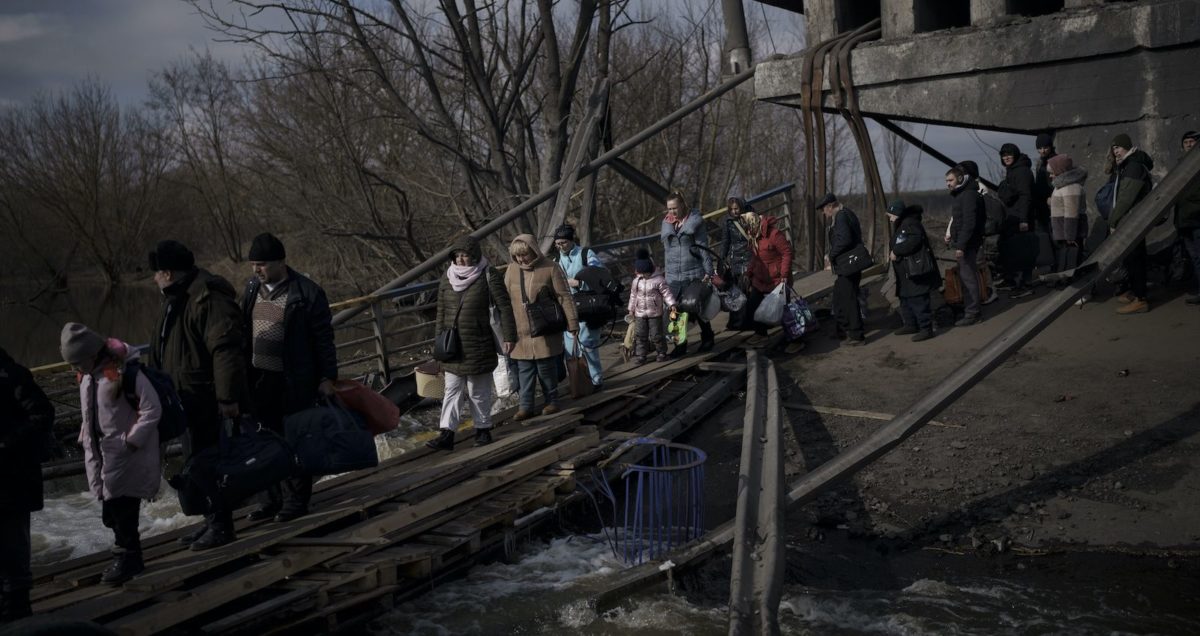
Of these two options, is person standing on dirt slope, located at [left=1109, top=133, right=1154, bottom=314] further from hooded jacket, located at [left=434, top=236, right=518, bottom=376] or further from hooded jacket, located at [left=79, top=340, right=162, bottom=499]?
hooded jacket, located at [left=79, top=340, right=162, bottom=499]

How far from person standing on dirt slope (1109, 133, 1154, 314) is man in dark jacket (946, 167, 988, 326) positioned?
1.27 metres

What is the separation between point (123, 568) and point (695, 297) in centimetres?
647

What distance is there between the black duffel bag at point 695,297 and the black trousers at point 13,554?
22.4 ft

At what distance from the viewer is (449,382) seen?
8.35m

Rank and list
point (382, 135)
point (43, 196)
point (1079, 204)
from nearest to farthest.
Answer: point (1079, 204) < point (382, 135) < point (43, 196)

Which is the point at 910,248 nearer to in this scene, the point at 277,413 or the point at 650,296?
the point at 650,296

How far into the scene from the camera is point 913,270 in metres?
10.5

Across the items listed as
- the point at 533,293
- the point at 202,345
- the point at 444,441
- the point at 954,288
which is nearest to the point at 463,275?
the point at 533,293

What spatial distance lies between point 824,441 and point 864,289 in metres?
3.91

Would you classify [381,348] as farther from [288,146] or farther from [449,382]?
[288,146]

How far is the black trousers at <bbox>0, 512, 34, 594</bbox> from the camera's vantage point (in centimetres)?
527

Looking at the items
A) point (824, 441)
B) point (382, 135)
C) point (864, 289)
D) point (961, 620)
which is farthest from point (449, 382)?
point (382, 135)

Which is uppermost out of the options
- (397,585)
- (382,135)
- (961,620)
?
(382,135)

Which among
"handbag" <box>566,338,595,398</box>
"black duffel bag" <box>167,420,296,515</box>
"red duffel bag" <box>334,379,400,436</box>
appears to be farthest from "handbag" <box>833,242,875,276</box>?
"black duffel bag" <box>167,420,296,515</box>
